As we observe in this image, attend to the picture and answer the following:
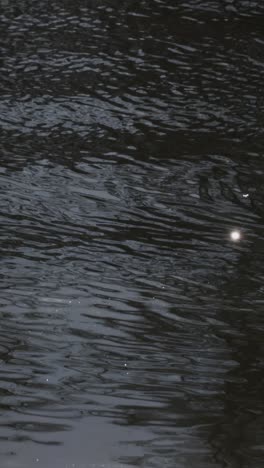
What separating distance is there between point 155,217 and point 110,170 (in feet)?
2.82

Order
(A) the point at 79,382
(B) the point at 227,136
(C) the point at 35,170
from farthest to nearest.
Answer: (B) the point at 227,136 < (C) the point at 35,170 < (A) the point at 79,382

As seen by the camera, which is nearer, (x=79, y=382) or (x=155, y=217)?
(x=79, y=382)

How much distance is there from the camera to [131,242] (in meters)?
6.02

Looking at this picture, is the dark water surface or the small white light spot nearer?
the dark water surface

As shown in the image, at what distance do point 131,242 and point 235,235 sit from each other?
60 centimetres

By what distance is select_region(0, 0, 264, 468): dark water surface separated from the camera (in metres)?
4.25

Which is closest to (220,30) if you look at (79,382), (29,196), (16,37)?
(16,37)

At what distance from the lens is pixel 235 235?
20.0ft

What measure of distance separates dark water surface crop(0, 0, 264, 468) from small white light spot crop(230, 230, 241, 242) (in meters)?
0.03

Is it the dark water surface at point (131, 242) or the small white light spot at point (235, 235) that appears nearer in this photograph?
the dark water surface at point (131, 242)

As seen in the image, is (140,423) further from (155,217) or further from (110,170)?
(110,170)

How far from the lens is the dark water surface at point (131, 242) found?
425cm

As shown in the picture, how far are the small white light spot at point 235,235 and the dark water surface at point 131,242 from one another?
0.09 feet

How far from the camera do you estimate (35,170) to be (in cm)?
710
